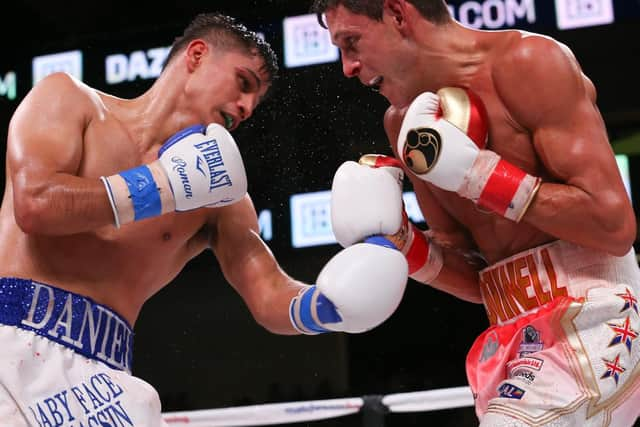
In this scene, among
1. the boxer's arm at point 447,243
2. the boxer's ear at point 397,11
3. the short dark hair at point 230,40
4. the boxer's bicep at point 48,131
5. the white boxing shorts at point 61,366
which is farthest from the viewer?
the short dark hair at point 230,40

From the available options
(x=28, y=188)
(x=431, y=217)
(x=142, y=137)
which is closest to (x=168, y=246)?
(x=142, y=137)

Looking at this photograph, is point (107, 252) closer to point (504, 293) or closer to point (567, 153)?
point (504, 293)

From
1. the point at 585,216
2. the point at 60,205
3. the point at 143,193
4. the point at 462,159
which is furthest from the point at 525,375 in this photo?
the point at 60,205

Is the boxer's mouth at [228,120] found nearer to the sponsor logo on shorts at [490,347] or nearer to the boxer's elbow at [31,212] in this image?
the boxer's elbow at [31,212]

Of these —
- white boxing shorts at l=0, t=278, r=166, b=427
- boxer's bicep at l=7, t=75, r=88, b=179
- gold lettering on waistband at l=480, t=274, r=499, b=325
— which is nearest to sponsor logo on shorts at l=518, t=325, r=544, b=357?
gold lettering on waistband at l=480, t=274, r=499, b=325

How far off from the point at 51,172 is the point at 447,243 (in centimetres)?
99

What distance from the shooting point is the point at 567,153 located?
5.81 ft

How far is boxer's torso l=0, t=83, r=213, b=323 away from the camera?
1.83 meters

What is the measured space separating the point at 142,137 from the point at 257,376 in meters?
2.77

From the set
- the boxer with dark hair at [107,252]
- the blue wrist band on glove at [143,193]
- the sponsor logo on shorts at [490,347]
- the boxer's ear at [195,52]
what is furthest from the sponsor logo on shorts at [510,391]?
the boxer's ear at [195,52]

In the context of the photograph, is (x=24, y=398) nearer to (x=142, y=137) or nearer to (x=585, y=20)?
(x=142, y=137)

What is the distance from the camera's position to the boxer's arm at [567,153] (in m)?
1.75

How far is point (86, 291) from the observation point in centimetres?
185

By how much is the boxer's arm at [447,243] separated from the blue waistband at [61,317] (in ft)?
2.62
